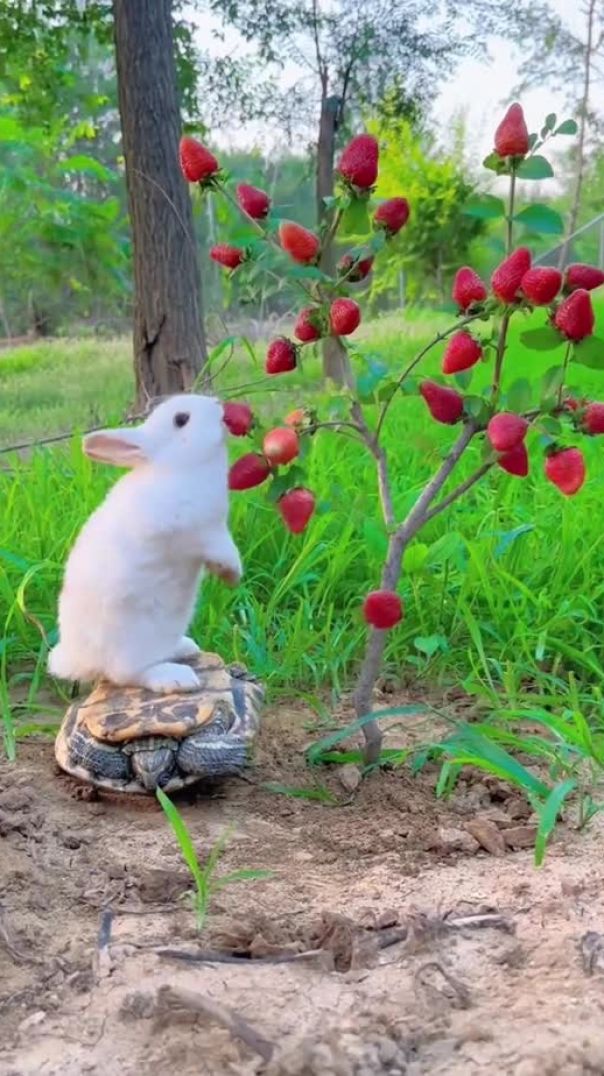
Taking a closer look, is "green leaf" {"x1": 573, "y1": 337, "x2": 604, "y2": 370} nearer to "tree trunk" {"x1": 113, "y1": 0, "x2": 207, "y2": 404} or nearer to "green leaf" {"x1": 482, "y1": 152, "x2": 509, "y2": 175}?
"green leaf" {"x1": 482, "y1": 152, "x2": 509, "y2": 175}

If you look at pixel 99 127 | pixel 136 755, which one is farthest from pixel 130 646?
pixel 99 127

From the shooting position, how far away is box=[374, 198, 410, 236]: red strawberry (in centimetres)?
88

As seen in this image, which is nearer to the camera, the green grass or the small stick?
the small stick

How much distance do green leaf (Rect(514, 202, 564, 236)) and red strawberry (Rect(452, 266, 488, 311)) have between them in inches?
2.8

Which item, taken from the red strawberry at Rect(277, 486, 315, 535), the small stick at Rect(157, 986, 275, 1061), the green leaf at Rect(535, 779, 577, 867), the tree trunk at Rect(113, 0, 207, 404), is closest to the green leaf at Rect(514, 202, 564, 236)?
the red strawberry at Rect(277, 486, 315, 535)

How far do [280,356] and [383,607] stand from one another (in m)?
0.24

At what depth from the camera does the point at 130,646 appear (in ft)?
3.21

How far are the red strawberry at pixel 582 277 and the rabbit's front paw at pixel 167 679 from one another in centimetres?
51

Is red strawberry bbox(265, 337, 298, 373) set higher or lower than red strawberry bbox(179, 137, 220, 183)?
lower

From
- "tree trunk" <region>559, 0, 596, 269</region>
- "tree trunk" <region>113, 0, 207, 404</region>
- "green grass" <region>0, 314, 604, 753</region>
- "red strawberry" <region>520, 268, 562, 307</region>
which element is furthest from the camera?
"tree trunk" <region>559, 0, 596, 269</region>

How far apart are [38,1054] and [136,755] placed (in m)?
0.35

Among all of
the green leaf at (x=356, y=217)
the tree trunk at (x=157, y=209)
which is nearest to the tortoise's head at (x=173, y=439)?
the green leaf at (x=356, y=217)

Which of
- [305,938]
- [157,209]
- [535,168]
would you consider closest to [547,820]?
[305,938]

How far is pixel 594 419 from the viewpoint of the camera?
83cm
